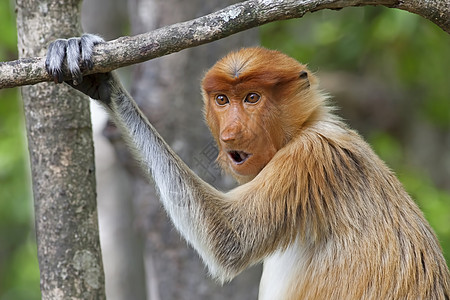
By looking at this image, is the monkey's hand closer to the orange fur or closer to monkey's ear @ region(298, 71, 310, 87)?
the orange fur

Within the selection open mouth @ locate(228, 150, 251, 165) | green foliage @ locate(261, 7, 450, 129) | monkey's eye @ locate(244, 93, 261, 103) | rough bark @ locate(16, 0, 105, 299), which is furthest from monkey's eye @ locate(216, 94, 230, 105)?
green foliage @ locate(261, 7, 450, 129)

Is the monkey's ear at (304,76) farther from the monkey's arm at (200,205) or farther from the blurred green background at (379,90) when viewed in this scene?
the blurred green background at (379,90)

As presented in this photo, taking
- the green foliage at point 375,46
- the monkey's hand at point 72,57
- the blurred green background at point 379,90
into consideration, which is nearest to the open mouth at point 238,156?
the monkey's hand at point 72,57

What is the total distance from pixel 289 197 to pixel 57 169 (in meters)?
1.44

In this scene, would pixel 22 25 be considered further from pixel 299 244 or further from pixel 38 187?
pixel 299 244

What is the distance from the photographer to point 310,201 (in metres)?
4.11

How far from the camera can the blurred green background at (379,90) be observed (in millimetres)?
8844

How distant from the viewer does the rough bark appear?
4184 millimetres

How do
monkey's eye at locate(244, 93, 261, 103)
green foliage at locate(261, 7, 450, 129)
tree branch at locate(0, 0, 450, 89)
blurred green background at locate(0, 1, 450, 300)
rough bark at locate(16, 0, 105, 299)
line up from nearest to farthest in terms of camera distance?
1. tree branch at locate(0, 0, 450, 89)
2. rough bark at locate(16, 0, 105, 299)
3. monkey's eye at locate(244, 93, 261, 103)
4. green foliage at locate(261, 7, 450, 129)
5. blurred green background at locate(0, 1, 450, 300)

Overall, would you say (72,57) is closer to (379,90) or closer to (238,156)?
(238,156)

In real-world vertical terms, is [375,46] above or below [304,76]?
above

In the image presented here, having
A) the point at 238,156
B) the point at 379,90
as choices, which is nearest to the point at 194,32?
the point at 238,156

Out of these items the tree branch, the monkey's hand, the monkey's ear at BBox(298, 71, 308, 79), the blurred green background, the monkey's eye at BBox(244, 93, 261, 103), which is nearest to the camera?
the tree branch

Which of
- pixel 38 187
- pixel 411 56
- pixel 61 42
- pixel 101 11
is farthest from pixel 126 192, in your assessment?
pixel 61 42
